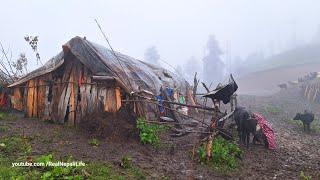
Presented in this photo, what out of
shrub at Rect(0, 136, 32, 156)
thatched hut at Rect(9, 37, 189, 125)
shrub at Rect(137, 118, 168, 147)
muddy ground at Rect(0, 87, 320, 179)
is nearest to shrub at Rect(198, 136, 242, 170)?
muddy ground at Rect(0, 87, 320, 179)

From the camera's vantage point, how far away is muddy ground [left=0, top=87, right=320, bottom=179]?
863 cm

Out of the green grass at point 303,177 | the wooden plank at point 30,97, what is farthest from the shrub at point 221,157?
the wooden plank at point 30,97

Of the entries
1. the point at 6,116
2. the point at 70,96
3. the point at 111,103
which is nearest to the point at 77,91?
the point at 70,96

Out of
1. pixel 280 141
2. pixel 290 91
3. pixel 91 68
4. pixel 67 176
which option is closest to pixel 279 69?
pixel 290 91

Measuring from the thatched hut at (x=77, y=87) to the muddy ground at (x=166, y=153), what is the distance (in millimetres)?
837

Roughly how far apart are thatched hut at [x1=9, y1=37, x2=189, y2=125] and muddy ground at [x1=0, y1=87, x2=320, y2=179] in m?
0.84

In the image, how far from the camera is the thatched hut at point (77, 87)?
12.1 m

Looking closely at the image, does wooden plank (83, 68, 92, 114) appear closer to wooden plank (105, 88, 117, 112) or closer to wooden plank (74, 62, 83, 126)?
wooden plank (74, 62, 83, 126)

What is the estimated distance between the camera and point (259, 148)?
38.8ft

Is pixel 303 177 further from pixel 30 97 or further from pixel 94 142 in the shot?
pixel 30 97

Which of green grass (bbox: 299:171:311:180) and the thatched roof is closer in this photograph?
green grass (bbox: 299:171:311:180)

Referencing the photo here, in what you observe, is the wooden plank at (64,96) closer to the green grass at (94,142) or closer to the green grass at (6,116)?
the green grass at (6,116)

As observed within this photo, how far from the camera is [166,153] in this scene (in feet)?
33.3

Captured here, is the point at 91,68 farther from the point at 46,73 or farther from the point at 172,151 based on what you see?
the point at 172,151
